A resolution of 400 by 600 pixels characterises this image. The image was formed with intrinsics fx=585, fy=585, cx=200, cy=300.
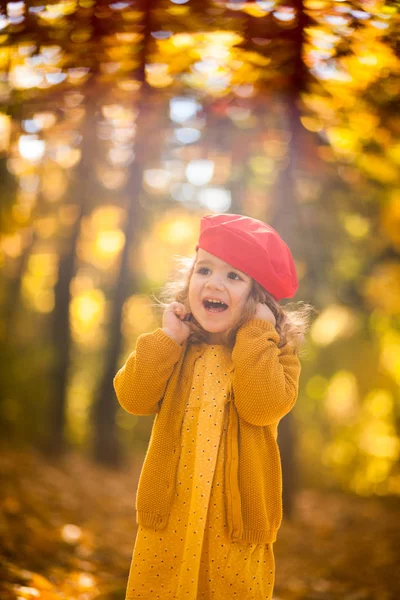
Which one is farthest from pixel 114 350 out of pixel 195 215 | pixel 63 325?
pixel 195 215

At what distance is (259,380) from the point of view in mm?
2074

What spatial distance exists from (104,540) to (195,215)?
4624 millimetres

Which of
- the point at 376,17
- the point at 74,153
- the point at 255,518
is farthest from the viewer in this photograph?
the point at 74,153

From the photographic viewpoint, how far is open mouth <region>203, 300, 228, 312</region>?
221cm

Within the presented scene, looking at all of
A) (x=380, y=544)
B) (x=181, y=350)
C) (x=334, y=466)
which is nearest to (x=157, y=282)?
(x=334, y=466)

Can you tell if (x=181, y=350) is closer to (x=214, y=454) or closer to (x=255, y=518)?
(x=214, y=454)

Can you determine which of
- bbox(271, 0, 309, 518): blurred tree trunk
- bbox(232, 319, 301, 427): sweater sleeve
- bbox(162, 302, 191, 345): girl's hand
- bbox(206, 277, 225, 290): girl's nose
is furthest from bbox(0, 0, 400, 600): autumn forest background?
bbox(232, 319, 301, 427): sweater sleeve

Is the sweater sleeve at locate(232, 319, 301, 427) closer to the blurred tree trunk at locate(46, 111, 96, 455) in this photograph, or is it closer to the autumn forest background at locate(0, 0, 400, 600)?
the autumn forest background at locate(0, 0, 400, 600)

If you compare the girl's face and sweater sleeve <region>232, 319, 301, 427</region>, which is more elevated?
the girl's face

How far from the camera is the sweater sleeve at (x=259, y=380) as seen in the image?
2.07 meters

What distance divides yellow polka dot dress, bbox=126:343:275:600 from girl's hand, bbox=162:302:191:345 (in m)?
0.25

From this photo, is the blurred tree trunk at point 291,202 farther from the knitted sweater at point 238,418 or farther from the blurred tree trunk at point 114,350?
the blurred tree trunk at point 114,350

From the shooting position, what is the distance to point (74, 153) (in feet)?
24.4

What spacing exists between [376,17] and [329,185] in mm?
3088
